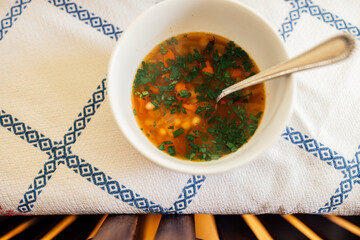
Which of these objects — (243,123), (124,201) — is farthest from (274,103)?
(124,201)

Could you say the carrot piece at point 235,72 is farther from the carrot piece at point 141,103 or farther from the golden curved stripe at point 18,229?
the golden curved stripe at point 18,229

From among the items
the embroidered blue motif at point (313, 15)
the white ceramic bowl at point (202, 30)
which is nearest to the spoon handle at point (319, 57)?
the white ceramic bowl at point (202, 30)

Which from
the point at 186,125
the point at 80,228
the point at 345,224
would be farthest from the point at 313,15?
the point at 80,228

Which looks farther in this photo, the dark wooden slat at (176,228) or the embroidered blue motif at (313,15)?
the embroidered blue motif at (313,15)

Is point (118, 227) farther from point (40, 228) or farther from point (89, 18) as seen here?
point (89, 18)

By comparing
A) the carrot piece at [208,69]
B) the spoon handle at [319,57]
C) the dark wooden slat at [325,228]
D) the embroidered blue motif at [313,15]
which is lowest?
the dark wooden slat at [325,228]

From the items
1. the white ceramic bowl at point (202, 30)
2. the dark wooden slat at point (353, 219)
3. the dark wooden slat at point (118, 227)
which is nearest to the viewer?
the white ceramic bowl at point (202, 30)

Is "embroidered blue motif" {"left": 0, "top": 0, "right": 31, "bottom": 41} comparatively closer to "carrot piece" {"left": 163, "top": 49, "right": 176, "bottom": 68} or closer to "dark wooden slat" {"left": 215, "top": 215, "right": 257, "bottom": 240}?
"carrot piece" {"left": 163, "top": 49, "right": 176, "bottom": 68}

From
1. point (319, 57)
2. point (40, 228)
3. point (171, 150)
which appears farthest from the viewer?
point (40, 228)
